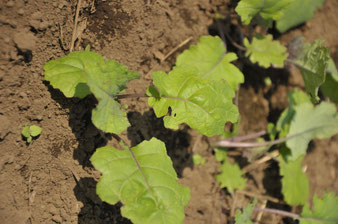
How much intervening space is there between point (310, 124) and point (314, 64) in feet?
2.23

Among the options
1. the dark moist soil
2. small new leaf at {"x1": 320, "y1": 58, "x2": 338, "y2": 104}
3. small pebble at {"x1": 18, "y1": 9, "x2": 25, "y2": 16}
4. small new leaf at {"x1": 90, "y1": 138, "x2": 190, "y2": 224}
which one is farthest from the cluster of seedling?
small new leaf at {"x1": 320, "y1": 58, "x2": 338, "y2": 104}

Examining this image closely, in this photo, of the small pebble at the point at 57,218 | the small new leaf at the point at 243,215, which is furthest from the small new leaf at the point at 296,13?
the small pebble at the point at 57,218

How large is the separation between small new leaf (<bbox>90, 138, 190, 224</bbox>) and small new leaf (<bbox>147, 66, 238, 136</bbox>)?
0.88 feet

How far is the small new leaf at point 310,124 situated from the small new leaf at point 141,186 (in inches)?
59.3

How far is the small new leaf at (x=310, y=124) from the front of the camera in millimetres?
2707

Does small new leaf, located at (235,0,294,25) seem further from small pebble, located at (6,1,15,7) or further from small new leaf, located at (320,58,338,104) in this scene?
small pebble, located at (6,1,15,7)

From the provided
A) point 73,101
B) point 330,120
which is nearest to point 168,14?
point 73,101

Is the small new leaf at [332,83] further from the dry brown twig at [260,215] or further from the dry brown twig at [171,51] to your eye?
the dry brown twig at [171,51]

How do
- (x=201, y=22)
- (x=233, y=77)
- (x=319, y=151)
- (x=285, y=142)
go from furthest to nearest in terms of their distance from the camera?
(x=319, y=151), (x=285, y=142), (x=201, y=22), (x=233, y=77)

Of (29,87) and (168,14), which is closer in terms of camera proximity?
(29,87)

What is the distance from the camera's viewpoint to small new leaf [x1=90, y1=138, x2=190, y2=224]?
1463 millimetres

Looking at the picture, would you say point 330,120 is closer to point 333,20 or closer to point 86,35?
point 333,20

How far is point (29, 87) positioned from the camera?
1575 millimetres

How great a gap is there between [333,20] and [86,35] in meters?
2.91
